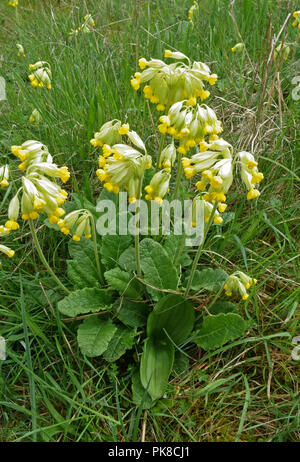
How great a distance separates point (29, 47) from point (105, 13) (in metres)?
0.95

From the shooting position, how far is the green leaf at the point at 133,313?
2.50 meters

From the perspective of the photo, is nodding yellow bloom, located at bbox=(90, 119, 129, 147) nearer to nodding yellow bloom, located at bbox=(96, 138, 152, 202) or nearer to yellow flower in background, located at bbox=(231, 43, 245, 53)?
nodding yellow bloom, located at bbox=(96, 138, 152, 202)

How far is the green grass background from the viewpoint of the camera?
2.16 metres

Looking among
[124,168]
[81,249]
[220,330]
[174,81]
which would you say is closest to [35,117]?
[81,249]

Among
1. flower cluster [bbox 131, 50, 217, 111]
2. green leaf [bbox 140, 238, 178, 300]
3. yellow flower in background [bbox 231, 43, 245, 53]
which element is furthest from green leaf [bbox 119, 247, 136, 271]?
yellow flower in background [bbox 231, 43, 245, 53]

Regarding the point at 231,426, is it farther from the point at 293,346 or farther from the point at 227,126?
the point at 227,126

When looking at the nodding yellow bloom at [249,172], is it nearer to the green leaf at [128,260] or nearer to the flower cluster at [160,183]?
the flower cluster at [160,183]

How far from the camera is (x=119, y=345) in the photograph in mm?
2389

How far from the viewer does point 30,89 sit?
3.98m

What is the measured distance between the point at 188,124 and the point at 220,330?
113cm

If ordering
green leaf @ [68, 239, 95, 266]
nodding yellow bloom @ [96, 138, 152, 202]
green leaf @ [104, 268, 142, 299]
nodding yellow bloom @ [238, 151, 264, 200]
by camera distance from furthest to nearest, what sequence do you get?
green leaf @ [68, 239, 95, 266], green leaf @ [104, 268, 142, 299], nodding yellow bloom @ [96, 138, 152, 202], nodding yellow bloom @ [238, 151, 264, 200]

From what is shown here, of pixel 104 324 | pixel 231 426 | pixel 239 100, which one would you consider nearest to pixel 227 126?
pixel 239 100

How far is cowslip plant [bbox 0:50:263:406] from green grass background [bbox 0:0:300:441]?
13 cm

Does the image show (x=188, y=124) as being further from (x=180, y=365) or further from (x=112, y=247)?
(x=180, y=365)
